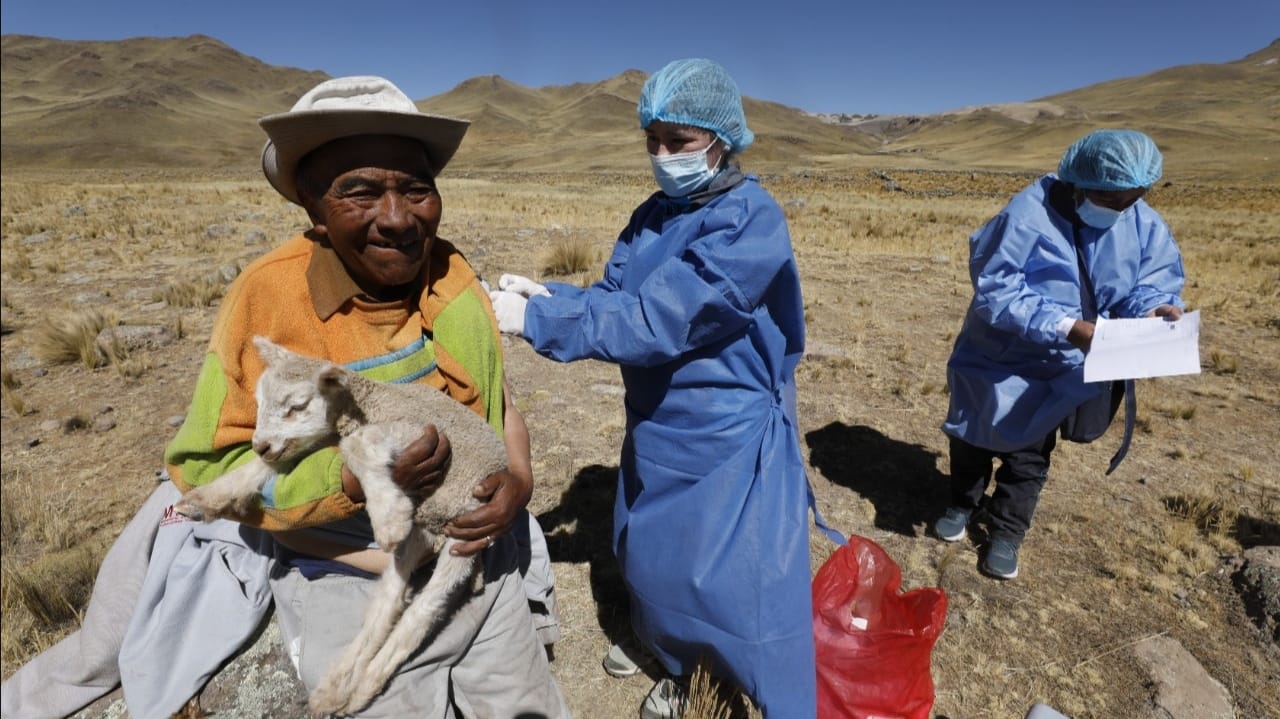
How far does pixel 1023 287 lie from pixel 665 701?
8.86 feet

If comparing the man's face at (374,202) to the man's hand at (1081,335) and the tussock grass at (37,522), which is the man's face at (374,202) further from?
the tussock grass at (37,522)

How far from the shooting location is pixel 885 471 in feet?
15.3

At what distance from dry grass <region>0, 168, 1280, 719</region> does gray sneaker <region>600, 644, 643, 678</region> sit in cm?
7

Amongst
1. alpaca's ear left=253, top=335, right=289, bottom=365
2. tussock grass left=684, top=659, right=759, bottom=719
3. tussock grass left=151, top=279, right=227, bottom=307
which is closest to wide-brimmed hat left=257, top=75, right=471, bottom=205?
alpaca's ear left=253, top=335, right=289, bottom=365

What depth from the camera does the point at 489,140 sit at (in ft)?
333

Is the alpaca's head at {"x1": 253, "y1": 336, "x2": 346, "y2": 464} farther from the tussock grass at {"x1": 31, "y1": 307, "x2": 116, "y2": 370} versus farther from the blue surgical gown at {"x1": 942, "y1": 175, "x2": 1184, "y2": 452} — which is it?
the tussock grass at {"x1": 31, "y1": 307, "x2": 116, "y2": 370}

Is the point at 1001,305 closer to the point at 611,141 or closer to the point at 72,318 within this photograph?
the point at 72,318

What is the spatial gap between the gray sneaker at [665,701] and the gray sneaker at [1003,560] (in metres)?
2.14

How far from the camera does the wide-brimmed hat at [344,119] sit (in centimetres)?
155

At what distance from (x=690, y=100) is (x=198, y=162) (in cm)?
8863

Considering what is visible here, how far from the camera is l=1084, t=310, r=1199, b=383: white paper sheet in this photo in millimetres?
2678

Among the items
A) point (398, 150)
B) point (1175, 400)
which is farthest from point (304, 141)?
point (1175, 400)

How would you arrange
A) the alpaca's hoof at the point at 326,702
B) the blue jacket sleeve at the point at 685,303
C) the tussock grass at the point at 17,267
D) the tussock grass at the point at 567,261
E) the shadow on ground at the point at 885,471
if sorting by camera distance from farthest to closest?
the tussock grass at the point at 567,261
the tussock grass at the point at 17,267
the shadow on ground at the point at 885,471
the blue jacket sleeve at the point at 685,303
the alpaca's hoof at the point at 326,702

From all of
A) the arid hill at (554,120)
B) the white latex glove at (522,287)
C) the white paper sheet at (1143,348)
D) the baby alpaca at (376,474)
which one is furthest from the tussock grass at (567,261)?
the arid hill at (554,120)
